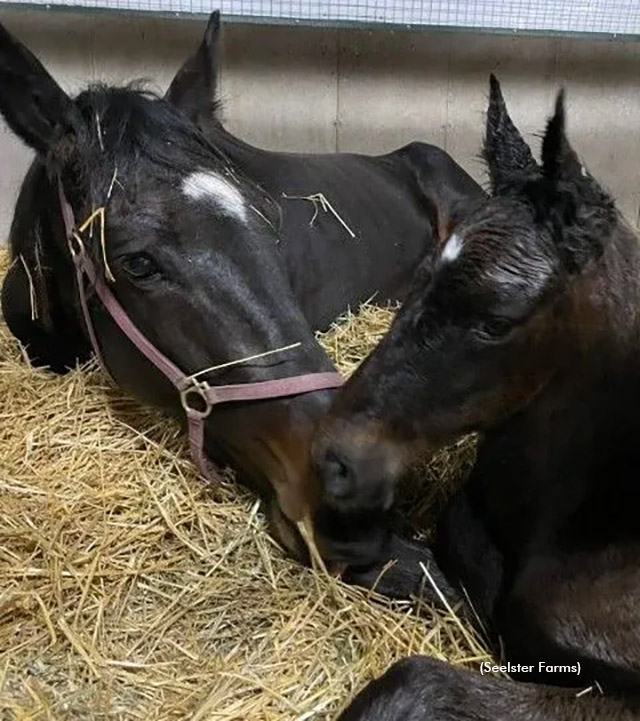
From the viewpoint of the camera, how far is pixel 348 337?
10.4 feet

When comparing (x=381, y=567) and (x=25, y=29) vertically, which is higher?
(x=25, y=29)

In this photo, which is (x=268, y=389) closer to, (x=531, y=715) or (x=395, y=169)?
(x=531, y=715)

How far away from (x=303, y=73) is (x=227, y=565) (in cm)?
262

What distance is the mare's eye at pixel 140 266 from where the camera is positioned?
7.27 ft

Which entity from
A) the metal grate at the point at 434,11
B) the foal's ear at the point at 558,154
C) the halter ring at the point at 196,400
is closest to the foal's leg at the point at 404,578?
the halter ring at the point at 196,400

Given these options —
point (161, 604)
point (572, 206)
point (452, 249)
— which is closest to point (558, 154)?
point (572, 206)

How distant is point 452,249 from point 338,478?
18.5 inches

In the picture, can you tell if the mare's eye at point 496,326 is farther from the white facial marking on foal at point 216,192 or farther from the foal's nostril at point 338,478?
the white facial marking on foal at point 216,192

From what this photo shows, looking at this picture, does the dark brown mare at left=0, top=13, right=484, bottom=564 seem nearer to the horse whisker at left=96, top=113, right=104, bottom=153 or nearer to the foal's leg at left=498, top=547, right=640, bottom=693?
the horse whisker at left=96, top=113, right=104, bottom=153

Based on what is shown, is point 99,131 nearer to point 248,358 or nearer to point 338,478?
point 248,358

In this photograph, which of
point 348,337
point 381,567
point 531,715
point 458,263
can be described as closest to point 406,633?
point 381,567

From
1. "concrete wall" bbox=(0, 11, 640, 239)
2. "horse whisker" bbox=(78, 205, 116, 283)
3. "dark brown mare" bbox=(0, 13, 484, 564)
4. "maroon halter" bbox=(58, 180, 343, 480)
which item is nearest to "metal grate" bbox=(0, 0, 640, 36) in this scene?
"concrete wall" bbox=(0, 11, 640, 239)

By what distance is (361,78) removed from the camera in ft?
14.1

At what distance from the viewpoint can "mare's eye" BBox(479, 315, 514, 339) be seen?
5.44ft
